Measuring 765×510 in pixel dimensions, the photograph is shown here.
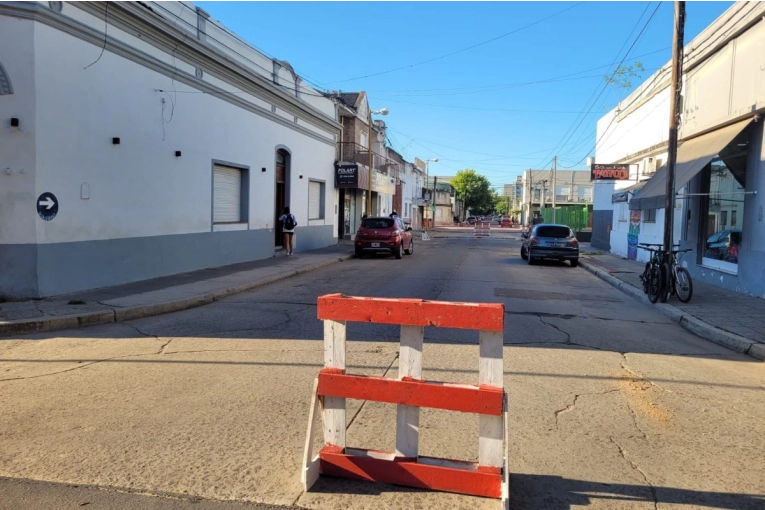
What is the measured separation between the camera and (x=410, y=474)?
3771 millimetres

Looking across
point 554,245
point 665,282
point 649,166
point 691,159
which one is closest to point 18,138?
point 665,282

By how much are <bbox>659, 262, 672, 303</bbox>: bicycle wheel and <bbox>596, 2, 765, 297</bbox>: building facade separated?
4.41ft

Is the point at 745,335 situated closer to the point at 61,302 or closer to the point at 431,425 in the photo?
the point at 431,425

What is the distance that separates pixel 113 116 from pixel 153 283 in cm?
370

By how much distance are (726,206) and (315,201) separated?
1662 cm

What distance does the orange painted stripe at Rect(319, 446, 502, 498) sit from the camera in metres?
3.65

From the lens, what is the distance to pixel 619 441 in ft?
15.4

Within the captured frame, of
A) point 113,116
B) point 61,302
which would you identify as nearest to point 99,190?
point 113,116

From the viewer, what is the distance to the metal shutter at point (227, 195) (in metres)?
17.3

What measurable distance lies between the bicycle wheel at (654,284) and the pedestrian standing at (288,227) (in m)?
12.6

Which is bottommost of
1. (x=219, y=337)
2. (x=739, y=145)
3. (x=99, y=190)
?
(x=219, y=337)

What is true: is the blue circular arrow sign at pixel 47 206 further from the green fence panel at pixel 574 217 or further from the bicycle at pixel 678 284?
the green fence panel at pixel 574 217

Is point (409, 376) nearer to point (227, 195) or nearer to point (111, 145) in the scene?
point (111, 145)

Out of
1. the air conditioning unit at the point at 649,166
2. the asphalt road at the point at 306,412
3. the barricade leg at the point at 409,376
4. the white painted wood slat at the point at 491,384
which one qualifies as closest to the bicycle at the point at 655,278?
the asphalt road at the point at 306,412
